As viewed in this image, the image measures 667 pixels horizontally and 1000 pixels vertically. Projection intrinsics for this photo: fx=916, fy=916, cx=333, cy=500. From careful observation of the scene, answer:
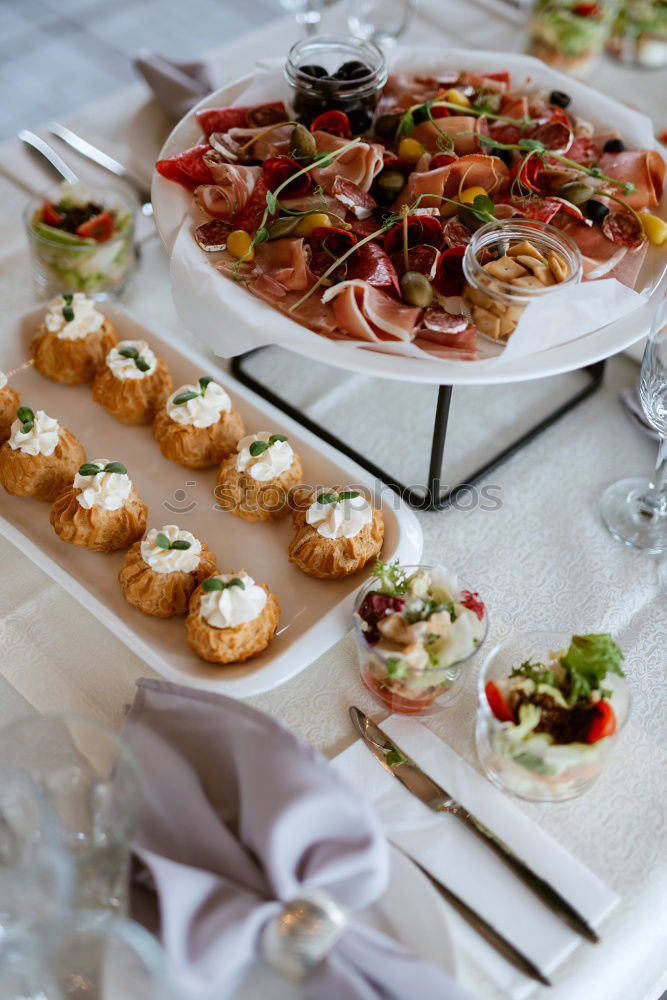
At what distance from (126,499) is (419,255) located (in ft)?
1.75

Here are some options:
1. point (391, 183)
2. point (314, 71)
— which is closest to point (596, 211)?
point (391, 183)

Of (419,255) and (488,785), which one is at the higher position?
(419,255)

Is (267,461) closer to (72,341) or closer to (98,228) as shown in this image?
(72,341)

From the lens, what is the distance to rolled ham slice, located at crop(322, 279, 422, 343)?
1.21 m

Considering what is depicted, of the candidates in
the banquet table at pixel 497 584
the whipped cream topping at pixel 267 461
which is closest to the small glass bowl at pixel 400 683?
the banquet table at pixel 497 584

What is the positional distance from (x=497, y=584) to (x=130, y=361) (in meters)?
0.64

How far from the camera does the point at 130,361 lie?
138 cm

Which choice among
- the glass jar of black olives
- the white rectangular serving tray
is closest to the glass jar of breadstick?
the white rectangular serving tray

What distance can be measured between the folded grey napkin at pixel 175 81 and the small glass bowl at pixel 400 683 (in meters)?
1.12

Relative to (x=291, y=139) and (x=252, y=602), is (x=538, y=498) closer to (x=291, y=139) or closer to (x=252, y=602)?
(x=252, y=602)

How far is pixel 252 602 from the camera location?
110 cm

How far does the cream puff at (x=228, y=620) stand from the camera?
1085 mm

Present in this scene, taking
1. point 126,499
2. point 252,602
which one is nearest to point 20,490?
point 126,499

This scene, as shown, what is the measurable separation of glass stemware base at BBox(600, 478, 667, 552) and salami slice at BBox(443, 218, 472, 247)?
0.46 meters
